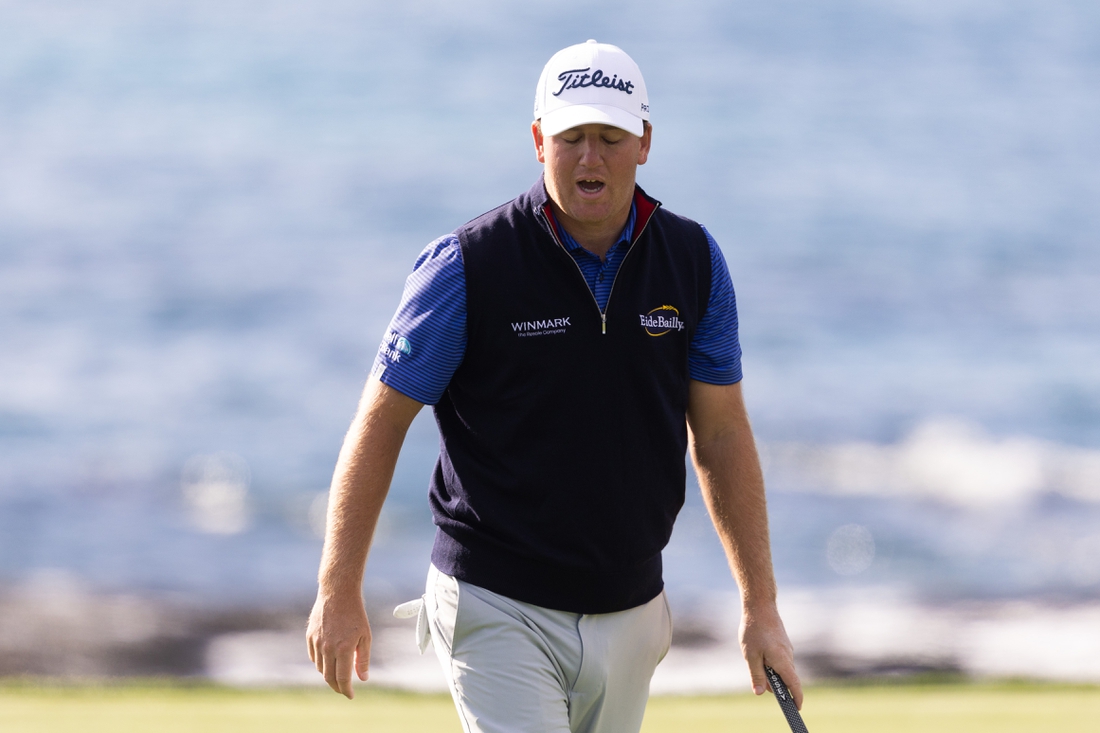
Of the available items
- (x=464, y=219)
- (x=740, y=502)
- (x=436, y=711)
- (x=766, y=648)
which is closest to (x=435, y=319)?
(x=740, y=502)

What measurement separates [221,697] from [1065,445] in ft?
32.2

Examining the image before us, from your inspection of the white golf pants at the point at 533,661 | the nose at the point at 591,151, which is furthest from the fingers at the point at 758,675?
the nose at the point at 591,151

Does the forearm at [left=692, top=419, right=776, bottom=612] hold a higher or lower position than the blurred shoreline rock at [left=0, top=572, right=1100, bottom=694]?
higher

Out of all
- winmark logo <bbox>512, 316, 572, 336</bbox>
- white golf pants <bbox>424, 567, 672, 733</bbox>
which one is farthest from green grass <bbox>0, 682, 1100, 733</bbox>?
winmark logo <bbox>512, 316, 572, 336</bbox>

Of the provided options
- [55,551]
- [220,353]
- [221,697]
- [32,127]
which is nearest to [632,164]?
[221,697]

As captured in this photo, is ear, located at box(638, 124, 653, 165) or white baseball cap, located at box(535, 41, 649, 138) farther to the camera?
ear, located at box(638, 124, 653, 165)

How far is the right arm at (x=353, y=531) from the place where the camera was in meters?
2.35

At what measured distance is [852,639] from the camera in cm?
729

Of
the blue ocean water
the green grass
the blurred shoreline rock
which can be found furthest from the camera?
the blue ocean water

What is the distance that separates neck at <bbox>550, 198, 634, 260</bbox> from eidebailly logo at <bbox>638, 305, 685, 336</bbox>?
147 millimetres

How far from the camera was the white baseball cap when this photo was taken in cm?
241

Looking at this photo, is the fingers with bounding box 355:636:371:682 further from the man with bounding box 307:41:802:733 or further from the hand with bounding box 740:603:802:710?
the hand with bounding box 740:603:802:710

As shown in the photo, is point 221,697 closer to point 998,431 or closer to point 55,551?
point 55,551

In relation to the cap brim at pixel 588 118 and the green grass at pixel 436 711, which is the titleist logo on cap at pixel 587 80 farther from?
the green grass at pixel 436 711
